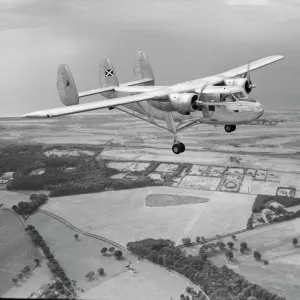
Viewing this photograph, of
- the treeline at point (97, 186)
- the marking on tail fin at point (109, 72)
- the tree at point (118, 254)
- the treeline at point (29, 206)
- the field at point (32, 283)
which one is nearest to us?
the marking on tail fin at point (109, 72)

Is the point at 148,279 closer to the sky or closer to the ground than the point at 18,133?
closer to the ground

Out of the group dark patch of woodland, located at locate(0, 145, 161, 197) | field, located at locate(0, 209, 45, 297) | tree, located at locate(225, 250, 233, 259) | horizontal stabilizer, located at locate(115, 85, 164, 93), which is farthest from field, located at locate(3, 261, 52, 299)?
dark patch of woodland, located at locate(0, 145, 161, 197)

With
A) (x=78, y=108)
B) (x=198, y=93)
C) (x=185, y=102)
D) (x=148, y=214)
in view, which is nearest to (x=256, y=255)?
(x=148, y=214)

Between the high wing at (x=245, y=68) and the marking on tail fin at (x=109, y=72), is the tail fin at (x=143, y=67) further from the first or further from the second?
the high wing at (x=245, y=68)

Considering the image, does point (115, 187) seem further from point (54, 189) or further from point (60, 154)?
point (60, 154)

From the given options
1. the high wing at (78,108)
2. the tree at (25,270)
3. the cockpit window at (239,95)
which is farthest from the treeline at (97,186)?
the cockpit window at (239,95)

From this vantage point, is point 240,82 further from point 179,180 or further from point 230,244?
point 179,180

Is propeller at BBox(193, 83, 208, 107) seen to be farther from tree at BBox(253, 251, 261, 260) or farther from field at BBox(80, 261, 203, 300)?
A: tree at BBox(253, 251, 261, 260)

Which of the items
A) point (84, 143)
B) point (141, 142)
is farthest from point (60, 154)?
point (141, 142)
